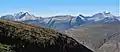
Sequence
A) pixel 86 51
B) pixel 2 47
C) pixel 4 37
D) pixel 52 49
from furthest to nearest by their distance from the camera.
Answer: pixel 86 51 < pixel 52 49 < pixel 4 37 < pixel 2 47

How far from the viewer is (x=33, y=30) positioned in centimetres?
2908

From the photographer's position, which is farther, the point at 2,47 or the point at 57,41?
the point at 57,41

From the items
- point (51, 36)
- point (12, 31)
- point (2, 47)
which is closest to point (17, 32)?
point (12, 31)

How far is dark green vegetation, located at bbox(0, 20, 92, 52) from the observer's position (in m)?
26.3

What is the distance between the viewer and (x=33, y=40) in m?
27.2

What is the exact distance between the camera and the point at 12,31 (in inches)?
1082

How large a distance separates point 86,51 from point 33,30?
6758mm

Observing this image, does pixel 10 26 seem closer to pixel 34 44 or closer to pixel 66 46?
pixel 34 44

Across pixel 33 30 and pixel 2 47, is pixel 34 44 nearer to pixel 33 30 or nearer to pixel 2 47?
pixel 33 30

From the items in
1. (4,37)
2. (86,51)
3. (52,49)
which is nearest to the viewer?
(4,37)

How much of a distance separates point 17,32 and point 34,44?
210 centimetres

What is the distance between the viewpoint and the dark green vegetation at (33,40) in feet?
86.2

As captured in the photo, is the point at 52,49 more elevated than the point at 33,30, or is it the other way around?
the point at 33,30

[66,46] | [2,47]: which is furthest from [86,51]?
[2,47]
